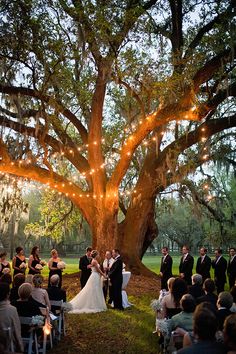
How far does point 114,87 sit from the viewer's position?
53.6ft

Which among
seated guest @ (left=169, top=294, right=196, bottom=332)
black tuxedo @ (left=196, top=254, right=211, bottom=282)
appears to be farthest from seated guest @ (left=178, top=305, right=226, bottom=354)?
black tuxedo @ (left=196, top=254, right=211, bottom=282)

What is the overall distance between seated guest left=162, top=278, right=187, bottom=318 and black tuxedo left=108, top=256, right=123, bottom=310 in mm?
4230

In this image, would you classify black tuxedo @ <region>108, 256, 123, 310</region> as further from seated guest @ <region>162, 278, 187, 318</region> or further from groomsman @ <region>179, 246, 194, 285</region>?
seated guest @ <region>162, 278, 187, 318</region>

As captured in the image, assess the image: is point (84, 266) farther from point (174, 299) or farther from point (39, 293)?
point (174, 299)

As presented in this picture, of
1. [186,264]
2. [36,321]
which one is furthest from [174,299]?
[186,264]

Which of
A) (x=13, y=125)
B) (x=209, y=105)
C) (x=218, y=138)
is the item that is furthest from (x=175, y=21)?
(x=13, y=125)

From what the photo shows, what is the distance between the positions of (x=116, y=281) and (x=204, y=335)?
7127 millimetres

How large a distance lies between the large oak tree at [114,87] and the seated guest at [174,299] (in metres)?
6.43

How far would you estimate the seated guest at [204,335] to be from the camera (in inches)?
118

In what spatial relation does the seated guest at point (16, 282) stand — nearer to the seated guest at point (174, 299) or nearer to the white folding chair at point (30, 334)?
the white folding chair at point (30, 334)

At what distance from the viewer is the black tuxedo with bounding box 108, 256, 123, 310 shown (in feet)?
32.8

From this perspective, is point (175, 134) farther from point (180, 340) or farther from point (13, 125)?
point (180, 340)

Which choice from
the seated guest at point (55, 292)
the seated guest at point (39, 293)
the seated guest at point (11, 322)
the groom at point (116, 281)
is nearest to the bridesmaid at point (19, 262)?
Result: the groom at point (116, 281)

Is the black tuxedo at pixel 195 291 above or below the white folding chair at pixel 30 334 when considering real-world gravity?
above
